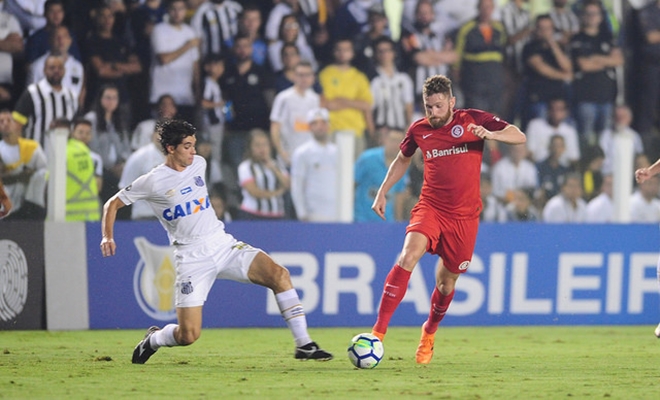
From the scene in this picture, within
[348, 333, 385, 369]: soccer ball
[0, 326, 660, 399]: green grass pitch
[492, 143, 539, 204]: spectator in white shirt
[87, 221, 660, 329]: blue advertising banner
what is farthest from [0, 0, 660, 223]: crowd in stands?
[348, 333, 385, 369]: soccer ball

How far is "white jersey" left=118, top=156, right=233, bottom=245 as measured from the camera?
8.93 m

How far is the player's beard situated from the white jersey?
1900 millimetres

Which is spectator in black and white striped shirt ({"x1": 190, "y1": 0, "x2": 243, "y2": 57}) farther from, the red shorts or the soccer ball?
the soccer ball

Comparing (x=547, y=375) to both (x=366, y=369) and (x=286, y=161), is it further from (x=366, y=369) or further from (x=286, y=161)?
(x=286, y=161)

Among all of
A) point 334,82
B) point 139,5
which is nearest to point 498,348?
point 334,82

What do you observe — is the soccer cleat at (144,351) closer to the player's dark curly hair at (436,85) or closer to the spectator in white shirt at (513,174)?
the player's dark curly hair at (436,85)

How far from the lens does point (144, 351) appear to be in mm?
8992

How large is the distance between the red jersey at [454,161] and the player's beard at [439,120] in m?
0.04

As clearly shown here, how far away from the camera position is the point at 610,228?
14234mm

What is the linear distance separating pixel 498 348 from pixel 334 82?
17.7 feet

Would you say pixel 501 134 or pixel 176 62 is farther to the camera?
pixel 176 62

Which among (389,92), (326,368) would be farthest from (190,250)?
(389,92)

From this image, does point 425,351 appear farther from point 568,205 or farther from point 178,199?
point 568,205

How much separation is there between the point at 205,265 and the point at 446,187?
6.70 ft
